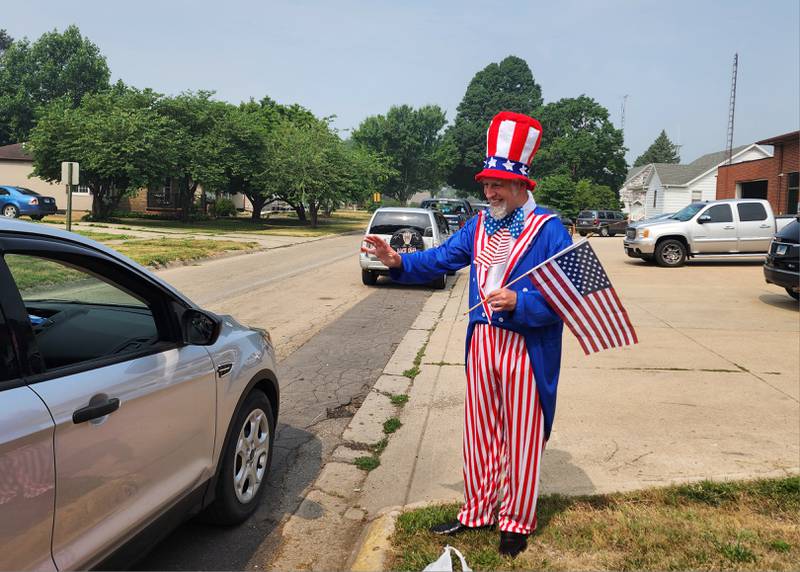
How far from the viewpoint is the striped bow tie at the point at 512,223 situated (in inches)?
123

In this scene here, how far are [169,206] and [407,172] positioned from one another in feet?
170

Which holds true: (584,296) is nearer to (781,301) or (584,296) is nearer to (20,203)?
(781,301)

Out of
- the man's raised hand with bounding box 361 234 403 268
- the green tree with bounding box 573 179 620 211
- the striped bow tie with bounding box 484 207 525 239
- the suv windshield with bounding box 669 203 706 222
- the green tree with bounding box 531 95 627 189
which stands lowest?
the man's raised hand with bounding box 361 234 403 268

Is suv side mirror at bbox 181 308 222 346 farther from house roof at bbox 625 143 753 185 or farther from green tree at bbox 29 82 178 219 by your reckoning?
house roof at bbox 625 143 753 185

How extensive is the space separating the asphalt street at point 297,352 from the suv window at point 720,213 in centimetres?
950

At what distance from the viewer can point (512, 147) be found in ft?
9.97

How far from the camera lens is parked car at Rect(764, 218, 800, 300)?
1098 centimetres

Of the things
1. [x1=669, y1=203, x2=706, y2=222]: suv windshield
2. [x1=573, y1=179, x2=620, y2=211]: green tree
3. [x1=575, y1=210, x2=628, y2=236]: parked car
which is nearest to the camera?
[x1=669, y1=203, x2=706, y2=222]: suv windshield

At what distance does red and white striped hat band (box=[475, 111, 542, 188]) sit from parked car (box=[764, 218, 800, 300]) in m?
9.63

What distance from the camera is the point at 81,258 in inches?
104

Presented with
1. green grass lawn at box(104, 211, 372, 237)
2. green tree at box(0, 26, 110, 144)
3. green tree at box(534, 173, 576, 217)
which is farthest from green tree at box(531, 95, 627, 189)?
green tree at box(0, 26, 110, 144)

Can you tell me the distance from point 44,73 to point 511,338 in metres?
84.8

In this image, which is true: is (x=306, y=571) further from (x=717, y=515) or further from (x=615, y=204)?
(x=615, y=204)

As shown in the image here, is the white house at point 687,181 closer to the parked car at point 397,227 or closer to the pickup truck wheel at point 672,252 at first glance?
the pickup truck wheel at point 672,252
